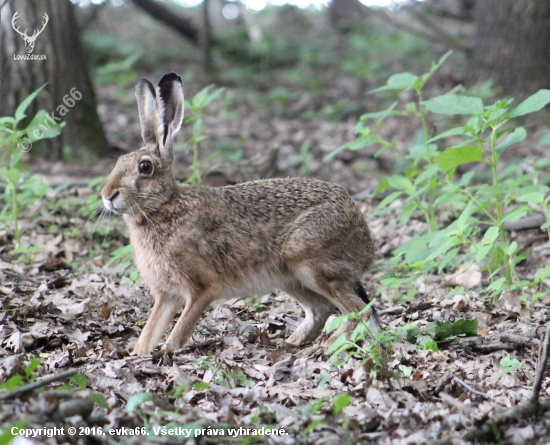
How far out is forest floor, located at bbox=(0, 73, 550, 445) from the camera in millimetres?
3666

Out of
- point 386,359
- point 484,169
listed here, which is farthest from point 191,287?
point 484,169

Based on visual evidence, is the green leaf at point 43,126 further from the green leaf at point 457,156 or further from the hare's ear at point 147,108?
the green leaf at point 457,156

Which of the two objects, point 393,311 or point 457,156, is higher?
point 457,156

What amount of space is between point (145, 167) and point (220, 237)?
0.86m

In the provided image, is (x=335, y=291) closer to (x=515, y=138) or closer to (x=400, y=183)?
(x=400, y=183)

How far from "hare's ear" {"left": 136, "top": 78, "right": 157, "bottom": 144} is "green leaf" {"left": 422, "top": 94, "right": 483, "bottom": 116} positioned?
7.64 ft

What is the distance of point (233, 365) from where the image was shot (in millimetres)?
4875

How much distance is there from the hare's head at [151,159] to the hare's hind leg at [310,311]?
147cm

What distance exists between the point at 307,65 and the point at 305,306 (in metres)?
13.3

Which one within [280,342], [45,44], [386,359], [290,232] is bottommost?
[280,342]

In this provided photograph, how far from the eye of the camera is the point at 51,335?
18.0 feet

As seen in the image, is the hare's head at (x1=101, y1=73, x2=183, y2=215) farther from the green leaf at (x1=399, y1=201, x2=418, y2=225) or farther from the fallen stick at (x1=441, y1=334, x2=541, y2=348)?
the fallen stick at (x1=441, y1=334, x2=541, y2=348)

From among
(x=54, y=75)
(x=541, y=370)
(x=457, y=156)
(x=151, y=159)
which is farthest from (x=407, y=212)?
(x=54, y=75)

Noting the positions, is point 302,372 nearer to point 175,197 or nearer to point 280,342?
point 280,342
